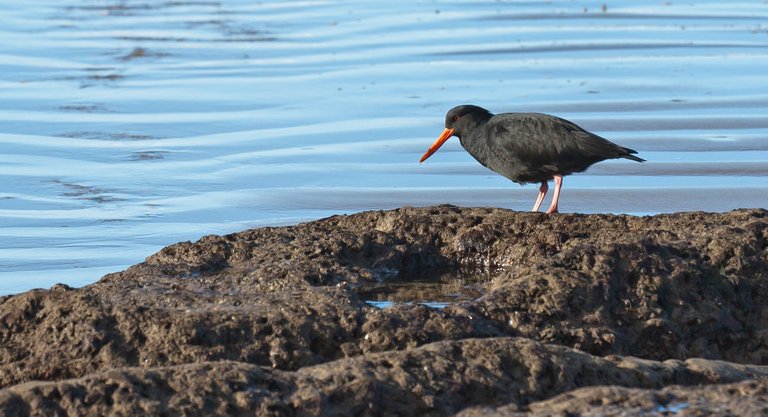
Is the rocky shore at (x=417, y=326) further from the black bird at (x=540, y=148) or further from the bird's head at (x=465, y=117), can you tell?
the bird's head at (x=465, y=117)

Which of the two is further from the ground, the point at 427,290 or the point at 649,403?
the point at 427,290

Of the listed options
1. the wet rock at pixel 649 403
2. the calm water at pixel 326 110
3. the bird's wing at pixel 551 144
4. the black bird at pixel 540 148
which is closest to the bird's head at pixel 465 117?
the black bird at pixel 540 148

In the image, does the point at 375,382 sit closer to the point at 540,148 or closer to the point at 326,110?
the point at 540,148

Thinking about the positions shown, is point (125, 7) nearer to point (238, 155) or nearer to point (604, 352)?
point (238, 155)

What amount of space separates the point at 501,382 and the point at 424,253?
6.70ft

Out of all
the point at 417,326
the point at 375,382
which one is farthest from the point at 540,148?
the point at 375,382

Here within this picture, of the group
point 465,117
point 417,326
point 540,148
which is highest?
point 465,117

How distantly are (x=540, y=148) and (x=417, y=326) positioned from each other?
10.0 ft

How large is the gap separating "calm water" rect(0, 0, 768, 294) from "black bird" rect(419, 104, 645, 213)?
1.33 m

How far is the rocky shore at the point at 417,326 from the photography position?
3.45 m

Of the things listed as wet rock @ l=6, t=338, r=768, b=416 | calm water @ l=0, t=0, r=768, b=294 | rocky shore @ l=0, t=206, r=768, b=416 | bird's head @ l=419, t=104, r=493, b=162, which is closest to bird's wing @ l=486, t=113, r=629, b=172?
bird's head @ l=419, t=104, r=493, b=162

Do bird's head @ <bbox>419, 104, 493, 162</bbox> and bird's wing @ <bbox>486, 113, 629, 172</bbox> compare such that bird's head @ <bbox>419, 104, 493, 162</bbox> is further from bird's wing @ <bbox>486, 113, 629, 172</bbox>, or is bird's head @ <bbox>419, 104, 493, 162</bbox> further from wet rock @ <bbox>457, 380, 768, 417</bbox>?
wet rock @ <bbox>457, 380, 768, 417</bbox>

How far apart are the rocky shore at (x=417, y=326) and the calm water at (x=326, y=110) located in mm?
1842

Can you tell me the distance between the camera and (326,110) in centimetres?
1174
